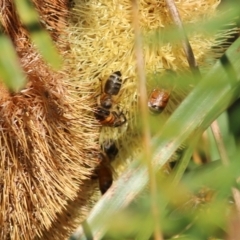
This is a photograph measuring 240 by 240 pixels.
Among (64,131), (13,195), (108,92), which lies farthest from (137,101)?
(13,195)

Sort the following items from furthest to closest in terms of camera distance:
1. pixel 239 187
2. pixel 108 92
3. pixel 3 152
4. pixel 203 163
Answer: pixel 203 163
pixel 108 92
pixel 3 152
pixel 239 187

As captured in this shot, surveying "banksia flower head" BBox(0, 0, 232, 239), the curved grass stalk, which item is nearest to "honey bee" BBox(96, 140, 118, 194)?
"banksia flower head" BBox(0, 0, 232, 239)

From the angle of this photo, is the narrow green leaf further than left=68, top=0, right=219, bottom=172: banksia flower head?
No

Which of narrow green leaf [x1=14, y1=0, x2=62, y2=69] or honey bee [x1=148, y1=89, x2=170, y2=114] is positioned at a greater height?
narrow green leaf [x1=14, y1=0, x2=62, y2=69]

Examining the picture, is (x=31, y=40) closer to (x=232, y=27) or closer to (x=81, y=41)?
(x=81, y=41)

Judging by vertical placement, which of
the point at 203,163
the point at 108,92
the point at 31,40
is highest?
the point at 31,40

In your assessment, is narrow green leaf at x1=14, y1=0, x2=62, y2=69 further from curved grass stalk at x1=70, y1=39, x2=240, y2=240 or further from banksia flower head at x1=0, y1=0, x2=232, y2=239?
curved grass stalk at x1=70, y1=39, x2=240, y2=240

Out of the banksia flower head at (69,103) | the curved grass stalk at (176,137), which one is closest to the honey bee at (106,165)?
the banksia flower head at (69,103)
